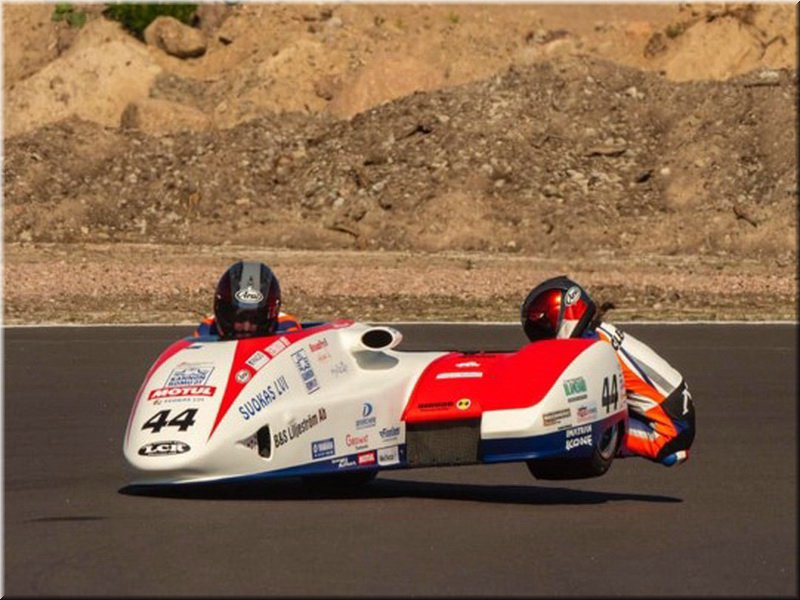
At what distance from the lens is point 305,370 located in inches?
413

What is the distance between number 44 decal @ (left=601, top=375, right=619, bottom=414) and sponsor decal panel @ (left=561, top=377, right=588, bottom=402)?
183 millimetres

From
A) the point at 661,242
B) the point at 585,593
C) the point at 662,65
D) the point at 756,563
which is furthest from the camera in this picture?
the point at 662,65

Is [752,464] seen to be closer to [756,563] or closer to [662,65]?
[756,563]

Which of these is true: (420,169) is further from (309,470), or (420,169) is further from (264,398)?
(264,398)

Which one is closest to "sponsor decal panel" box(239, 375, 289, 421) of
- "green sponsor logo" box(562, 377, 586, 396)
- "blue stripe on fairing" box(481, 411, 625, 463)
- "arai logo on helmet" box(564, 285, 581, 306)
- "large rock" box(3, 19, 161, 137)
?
"blue stripe on fairing" box(481, 411, 625, 463)

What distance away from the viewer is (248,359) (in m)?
10.3

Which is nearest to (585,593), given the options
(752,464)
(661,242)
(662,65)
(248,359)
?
(248,359)

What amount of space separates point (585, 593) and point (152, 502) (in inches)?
121

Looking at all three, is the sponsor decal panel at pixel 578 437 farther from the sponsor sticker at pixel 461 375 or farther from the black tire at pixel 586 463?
the sponsor sticker at pixel 461 375

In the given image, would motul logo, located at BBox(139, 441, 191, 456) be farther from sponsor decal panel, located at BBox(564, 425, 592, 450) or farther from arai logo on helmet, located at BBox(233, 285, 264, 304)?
sponsor decal panel, located at BBox(564, 425, 592, 450)

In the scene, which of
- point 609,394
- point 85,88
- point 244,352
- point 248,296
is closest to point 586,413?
point 609,394

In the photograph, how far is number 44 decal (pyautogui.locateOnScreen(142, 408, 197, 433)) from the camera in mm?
9930

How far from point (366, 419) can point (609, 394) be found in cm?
132

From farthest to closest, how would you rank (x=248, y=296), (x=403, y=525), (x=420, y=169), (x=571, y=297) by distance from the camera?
(x=420, y=169) → (x=571, y=297) → (x=248, y=296) → (x=403, y=525)
